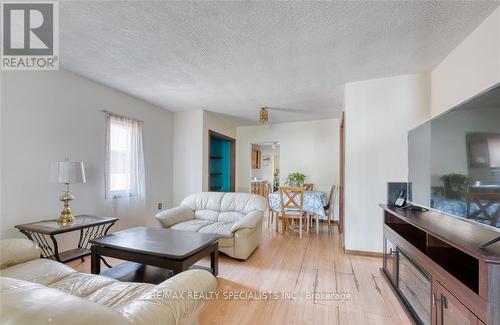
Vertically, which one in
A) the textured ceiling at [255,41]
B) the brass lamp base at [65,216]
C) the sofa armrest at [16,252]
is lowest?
the sofa armrest at [16,252]

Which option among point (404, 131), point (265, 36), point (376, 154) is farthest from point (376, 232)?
point (265, 36)

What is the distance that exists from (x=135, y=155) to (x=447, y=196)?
4055mm

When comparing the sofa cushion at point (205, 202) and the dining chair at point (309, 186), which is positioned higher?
the dining chair at point (309, 186)

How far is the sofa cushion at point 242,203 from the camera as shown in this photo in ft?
11.3

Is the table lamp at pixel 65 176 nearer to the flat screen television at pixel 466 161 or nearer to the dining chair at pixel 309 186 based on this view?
the flat screen television at pixel 466 161

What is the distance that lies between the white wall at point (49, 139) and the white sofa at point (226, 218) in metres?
1.07

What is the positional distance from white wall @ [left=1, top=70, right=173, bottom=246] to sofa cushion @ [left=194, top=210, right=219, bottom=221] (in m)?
1.19

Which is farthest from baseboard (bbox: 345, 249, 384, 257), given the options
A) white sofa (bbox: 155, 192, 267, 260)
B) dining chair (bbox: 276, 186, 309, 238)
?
white sofa (bbox: 155, 192, 267, 260)

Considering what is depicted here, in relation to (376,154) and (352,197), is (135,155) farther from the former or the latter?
(376,154)

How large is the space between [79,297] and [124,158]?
306cm

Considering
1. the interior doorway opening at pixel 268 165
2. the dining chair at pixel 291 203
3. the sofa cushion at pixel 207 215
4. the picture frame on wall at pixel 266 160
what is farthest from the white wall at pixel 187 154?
the picture frame on wall at pixel 266 160

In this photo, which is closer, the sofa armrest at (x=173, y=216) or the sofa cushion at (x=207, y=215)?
the sofa armrest at (x=173, y=216)

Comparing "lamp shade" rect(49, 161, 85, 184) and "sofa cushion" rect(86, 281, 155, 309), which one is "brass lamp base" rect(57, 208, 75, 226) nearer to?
"lamp shade" rect(49, 161, 85, 184)

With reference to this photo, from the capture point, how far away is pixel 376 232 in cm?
303
